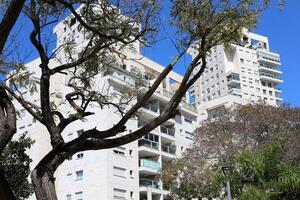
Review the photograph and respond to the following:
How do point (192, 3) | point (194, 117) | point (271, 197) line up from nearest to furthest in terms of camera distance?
1. point (192, 3)
2. point (271, 197)
3. point (194, 117)

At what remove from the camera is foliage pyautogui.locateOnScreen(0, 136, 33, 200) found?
65.5 ft

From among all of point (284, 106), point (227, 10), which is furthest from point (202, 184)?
point (227, 10)

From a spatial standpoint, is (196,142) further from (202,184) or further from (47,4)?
(47,4)

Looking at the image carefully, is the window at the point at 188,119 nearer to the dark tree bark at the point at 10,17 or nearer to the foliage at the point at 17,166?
the foliage at the point at 17,166

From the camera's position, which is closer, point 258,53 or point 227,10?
point 227,10

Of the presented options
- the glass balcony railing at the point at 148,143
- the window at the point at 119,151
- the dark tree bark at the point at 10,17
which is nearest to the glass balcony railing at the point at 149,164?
the glass balcony railing at the point at 148,143

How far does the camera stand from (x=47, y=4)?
10.5 meters

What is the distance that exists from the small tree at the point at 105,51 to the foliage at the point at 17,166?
8.61 meters

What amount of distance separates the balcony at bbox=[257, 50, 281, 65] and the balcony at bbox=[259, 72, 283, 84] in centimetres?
256

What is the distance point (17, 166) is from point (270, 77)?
8967 centimetres

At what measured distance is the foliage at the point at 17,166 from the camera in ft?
65.5

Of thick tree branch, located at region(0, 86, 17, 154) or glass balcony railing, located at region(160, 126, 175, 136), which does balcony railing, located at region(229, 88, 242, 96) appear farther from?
thick tree branch, located at region(0, 86, 17, 154)

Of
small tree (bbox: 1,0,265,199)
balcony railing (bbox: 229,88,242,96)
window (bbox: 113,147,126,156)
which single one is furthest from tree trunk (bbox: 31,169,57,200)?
balcony railing (bbox: 229,88,242,96)

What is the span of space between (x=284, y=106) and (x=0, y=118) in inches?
1189
